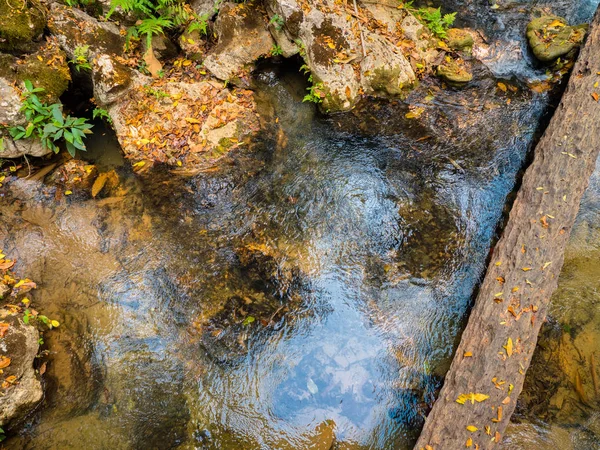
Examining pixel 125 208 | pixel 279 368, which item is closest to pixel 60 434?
pixel 279 368

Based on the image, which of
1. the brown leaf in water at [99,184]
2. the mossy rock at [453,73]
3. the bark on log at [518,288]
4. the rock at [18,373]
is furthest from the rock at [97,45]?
the bark on log at [518,288]

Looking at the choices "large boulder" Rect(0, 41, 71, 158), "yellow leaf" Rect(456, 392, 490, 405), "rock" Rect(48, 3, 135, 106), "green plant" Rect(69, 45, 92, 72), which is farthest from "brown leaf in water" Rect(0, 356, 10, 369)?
"yellow leaf" Rect(456, 392, 490, 405)

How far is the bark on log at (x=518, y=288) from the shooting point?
3.13 m

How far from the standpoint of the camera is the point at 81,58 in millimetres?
4977

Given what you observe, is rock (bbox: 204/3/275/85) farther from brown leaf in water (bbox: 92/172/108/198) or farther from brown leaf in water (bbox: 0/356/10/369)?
brown leaf in water (bbox: 0/356/10/369)

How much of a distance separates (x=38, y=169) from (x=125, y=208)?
1453 mm

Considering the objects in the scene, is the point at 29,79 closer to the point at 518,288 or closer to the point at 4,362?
the point at 4,362

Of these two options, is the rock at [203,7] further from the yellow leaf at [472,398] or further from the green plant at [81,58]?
the yellow leaf at [472,398]

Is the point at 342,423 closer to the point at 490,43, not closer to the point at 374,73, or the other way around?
the point at 374,73

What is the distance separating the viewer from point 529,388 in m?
3.57

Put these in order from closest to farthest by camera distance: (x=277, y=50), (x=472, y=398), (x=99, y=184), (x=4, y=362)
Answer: (x=472, y=398)
(x=4, y=362)
(x=99, y=184)
(x=277, y=50)

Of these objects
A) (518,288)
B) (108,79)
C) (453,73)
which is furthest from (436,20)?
(108,79)

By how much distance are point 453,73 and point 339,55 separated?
6.01 ft

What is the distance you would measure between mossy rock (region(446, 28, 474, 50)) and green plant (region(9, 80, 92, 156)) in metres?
5.74
